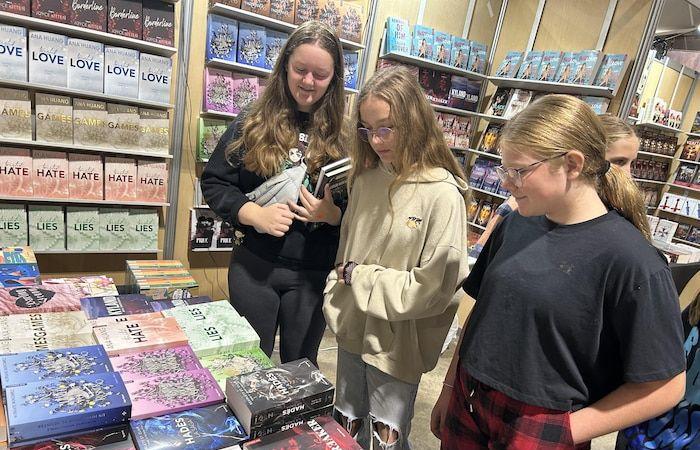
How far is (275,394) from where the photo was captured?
3.28ft

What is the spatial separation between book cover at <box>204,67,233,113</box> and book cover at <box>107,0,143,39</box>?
50 centimetres

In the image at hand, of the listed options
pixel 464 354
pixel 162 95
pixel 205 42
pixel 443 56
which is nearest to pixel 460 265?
pixel 464 354

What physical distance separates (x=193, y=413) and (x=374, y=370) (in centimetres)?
54

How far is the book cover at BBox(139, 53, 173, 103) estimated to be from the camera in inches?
112

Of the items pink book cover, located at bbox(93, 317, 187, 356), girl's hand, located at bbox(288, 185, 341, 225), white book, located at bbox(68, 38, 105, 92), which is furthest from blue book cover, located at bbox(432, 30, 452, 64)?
pink book cover, located at bbox(93, 317, 187, 356)

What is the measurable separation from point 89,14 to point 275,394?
2.64 m

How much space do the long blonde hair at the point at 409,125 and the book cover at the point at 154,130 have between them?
2.12m

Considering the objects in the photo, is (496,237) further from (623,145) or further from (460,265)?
(623,145)

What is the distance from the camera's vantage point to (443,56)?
3.96 meters

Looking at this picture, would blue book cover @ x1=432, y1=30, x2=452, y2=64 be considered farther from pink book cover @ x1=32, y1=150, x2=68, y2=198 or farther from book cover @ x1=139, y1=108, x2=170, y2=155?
pink book cover @ x1=32, y1=150, x2=68, y2=198

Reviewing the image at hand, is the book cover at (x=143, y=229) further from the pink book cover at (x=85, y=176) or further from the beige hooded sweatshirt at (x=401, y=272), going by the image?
the beige hooded sweatshirt at (x=401, y=272)

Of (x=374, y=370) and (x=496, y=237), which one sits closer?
(x=496, y=237)

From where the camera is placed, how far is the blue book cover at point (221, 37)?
119 inches

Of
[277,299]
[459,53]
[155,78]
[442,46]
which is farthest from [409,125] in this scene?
[459,53]
